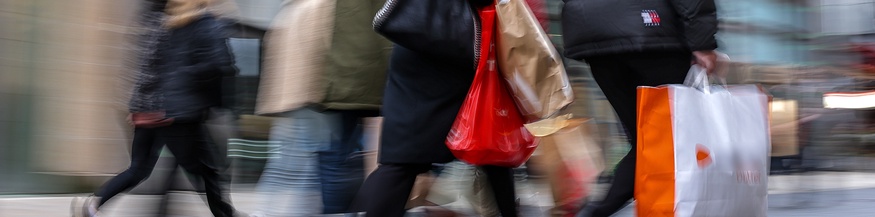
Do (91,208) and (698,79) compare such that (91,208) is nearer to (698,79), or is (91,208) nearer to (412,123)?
(412,123)

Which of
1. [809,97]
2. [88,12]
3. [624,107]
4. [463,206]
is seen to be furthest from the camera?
[809,97]

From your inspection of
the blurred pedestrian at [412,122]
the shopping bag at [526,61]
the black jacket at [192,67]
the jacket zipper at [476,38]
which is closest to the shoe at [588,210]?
the shopping bag at [526,61]

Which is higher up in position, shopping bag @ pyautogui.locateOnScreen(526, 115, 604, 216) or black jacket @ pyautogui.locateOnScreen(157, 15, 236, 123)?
black jacket @ pyautogui.locateOnScreen(157, 15, 236, 123)

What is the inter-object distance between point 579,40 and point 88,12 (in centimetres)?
427

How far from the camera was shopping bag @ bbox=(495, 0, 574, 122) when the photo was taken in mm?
4551

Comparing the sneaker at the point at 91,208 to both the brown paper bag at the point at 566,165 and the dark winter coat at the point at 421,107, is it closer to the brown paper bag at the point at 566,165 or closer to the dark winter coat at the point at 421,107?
the dark winter coat at the point at 421,107

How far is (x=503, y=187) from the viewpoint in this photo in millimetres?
4777

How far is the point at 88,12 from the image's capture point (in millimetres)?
8031

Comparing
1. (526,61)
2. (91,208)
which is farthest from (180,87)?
(526,61)

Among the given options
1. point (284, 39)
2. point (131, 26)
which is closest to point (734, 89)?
point (284, 39)

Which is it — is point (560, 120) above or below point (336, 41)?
below

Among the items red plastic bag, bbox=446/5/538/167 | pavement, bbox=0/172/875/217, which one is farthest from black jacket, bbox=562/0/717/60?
pavement, bbox=0/172/875/217

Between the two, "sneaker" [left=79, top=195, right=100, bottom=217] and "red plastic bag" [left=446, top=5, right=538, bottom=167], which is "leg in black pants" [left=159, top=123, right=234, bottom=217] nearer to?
"sneaker" [left=79, top=195, right=100, bottom=217]

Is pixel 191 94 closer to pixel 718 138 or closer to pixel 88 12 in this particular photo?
pixel 718 138
